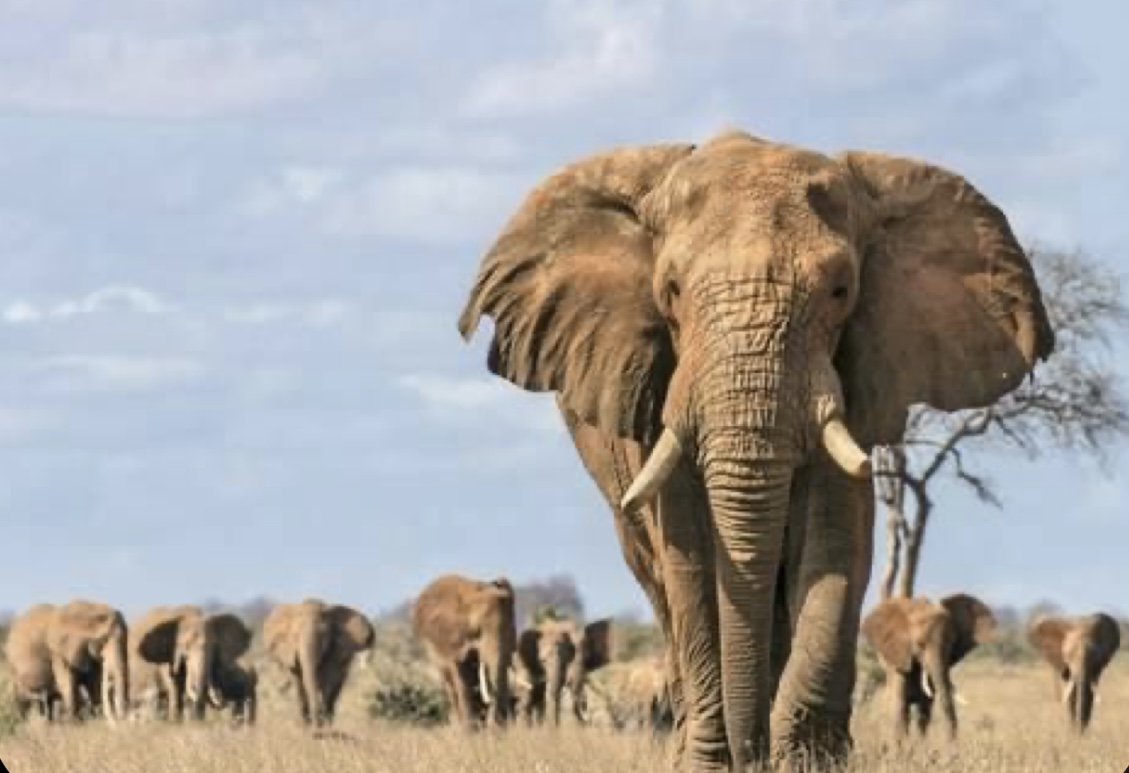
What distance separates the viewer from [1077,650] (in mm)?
34781

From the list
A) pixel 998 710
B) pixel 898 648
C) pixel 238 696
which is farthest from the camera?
pixel 998 710

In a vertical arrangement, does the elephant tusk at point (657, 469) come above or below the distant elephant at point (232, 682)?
below

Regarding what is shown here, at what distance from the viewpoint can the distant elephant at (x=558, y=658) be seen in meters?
36.0

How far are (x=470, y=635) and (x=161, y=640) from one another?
5.40 metres

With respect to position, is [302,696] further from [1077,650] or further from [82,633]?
[1077,650]

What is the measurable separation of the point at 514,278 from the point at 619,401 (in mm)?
961

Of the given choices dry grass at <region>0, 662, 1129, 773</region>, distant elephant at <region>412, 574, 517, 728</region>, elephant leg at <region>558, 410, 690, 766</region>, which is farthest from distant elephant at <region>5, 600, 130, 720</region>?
elephant leg at <region>558, 410, 690, 766</region>

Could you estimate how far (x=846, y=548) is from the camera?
13.6 meters

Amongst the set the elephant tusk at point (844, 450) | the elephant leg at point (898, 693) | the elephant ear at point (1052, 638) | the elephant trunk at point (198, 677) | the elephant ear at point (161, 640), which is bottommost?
the elephant tusk at point (844, 450)

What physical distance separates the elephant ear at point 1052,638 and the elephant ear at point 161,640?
32.1ft

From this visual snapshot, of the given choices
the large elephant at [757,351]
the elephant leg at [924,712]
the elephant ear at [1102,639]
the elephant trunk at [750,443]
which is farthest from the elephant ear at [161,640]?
the elephant trunk at [750,443]

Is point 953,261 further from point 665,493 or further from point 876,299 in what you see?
point 665,493

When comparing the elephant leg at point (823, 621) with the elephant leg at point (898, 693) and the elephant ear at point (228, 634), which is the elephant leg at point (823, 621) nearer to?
the elephant leg at point (898, 693)

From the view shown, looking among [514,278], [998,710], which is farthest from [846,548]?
[998,710]
